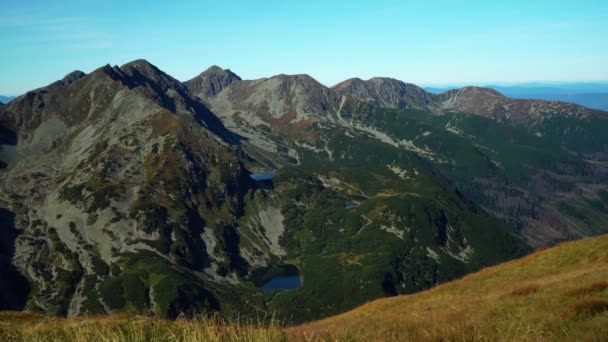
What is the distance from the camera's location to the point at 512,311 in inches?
782

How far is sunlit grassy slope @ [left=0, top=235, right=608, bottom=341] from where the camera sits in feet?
35.3

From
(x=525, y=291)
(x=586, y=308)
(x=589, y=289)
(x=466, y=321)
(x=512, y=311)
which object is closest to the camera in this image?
(x=586, y=308)

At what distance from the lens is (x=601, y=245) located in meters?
39.8

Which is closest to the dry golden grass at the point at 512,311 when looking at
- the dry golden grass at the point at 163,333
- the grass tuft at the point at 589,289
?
the grass tuft at the point at 589,289

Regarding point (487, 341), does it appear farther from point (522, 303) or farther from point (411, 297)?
point (411, 297)

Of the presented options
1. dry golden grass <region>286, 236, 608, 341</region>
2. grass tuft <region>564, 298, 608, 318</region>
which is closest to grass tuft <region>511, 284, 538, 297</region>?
A: dry golden grass <region>286, 236, 608, 341</region>

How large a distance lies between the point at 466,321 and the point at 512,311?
210 inches

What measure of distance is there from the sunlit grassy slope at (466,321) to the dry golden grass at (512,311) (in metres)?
0.03

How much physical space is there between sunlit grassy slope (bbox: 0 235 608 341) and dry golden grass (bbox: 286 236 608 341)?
0.08 feet

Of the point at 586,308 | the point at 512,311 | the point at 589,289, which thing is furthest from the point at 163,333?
the point at 589,289

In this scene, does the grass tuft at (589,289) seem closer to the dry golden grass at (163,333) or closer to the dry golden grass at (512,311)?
the dry golden grass at (512,311)

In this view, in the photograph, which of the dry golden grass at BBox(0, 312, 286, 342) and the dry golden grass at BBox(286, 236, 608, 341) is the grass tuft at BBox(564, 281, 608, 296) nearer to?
the dry golden grass at BBox(286, 236, 608, 341)

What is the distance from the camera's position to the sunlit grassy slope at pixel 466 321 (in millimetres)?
10750

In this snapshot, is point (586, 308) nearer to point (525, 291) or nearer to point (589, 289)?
point (589, 289)
